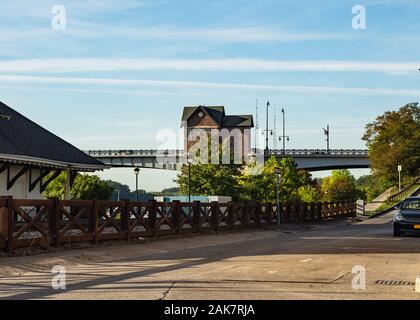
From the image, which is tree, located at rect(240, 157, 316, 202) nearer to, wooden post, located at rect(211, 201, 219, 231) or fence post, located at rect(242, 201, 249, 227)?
fence post, located at rect(242, 201, 249, 227)

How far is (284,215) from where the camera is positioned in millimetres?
37188

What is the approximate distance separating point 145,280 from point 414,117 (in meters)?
101

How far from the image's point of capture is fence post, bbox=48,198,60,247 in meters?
18.1

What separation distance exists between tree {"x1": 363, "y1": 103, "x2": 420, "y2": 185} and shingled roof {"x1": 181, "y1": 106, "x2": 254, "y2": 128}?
24932 mm

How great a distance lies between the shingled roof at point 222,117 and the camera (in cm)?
12396

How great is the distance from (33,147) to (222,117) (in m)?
97.9

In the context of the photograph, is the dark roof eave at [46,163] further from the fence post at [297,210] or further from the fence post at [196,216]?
the fence post at [297,210]

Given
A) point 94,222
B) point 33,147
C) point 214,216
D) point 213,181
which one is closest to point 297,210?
point 214,216

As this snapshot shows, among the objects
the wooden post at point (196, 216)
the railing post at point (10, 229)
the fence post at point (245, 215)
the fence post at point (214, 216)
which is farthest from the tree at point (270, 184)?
the railing post at point (10, 229)

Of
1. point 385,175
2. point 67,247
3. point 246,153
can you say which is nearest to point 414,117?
point 385,175

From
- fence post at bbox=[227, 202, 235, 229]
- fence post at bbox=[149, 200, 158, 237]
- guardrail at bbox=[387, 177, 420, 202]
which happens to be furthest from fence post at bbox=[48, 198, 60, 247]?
guardrail at bbox=[387, 177, 420, 202]

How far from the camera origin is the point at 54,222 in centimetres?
1822

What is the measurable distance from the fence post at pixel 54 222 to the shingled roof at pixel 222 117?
105 meters
